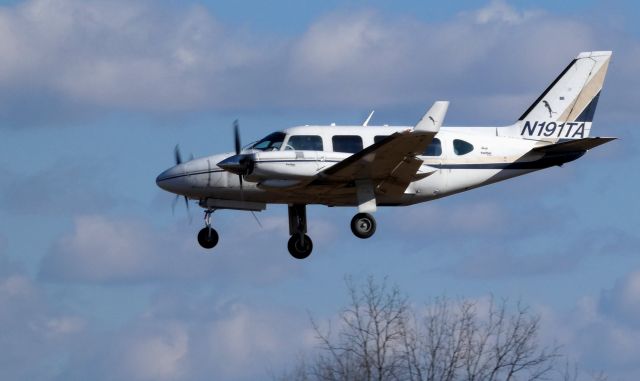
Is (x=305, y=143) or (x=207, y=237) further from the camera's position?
(x=207, y=237)

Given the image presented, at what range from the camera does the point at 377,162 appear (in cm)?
3425

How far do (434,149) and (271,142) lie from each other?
4296 millimetres

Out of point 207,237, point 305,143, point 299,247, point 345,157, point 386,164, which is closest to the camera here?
point 386,164

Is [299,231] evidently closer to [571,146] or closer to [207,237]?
[207,237]

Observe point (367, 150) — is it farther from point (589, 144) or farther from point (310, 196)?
point (589, 144)

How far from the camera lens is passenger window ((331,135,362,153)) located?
35.4 metres

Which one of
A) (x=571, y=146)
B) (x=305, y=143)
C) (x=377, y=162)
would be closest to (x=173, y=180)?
(x=305, y=143)

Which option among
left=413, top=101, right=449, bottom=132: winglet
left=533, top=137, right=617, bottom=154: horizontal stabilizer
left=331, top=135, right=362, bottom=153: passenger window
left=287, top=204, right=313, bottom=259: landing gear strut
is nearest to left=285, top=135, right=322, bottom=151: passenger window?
left=331, top=135, right=362, bottom=153: passenger window

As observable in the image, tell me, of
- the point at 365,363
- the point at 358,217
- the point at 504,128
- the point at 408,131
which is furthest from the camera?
the point at 504,128

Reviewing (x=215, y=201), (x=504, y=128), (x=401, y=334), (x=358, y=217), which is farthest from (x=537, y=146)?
(x=401, y=334)

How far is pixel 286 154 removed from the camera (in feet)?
112

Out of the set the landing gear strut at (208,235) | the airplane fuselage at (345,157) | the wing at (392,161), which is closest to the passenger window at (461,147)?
the airplane fuselage at (345,157)

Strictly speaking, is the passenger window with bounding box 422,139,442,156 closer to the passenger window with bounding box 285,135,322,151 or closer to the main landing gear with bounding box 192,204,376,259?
the main landing gear with bounding box 192,204,376,259

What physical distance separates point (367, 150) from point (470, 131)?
179 inches
